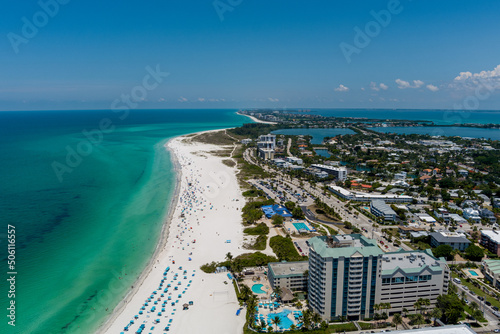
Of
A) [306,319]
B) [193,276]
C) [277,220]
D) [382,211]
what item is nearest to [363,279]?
[306,319]

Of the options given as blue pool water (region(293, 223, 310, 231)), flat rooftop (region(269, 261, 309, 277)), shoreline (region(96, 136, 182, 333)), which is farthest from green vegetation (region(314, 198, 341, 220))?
shoreline (region(96, 136, 182, 333))

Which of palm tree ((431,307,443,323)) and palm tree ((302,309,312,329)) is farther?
palm tree ((431,307,443,323))

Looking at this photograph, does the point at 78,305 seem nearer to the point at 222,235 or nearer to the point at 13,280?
the point at 13,280

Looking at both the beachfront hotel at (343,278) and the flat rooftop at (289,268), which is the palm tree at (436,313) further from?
the flat rooftop at (289,268)

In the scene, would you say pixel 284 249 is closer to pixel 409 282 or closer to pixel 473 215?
pixel 409 282

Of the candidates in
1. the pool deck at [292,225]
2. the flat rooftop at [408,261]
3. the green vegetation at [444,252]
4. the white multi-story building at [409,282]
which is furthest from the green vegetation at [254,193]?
the white multi-story building at [409,282]

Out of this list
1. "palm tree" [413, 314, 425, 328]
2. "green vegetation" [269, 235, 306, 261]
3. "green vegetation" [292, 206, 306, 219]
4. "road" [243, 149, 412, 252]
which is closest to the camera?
"palm tree" [413, 314, 425, 328]

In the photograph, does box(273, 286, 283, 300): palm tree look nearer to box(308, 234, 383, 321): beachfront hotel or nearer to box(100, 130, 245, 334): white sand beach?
box(308, 234, 383, 321): beachfront hotel
